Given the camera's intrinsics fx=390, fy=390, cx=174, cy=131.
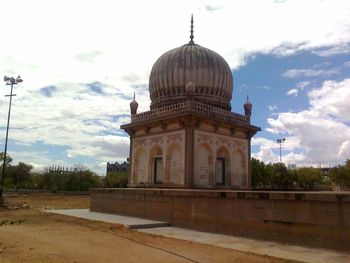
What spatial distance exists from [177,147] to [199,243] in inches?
378

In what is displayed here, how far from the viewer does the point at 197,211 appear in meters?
12.0

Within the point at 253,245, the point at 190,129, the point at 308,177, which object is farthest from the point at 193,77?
the point at 308,177

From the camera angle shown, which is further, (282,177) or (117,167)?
(117,167)

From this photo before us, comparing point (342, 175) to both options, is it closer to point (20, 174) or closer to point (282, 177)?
point (282, 177)

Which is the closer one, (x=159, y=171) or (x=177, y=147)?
(x=177, y=147)

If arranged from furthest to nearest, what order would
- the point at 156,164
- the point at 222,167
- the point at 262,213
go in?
1. the point at 156,164
2. the point at 222,167
3. the point at 262,213

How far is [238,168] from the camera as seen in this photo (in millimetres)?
20344

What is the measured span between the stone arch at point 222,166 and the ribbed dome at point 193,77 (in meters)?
2.55

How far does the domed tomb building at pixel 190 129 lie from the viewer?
18156mm

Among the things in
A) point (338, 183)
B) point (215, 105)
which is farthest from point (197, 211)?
Result: point (338, 183)

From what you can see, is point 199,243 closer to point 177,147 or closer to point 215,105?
point 177,147

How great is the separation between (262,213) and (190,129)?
8.49m

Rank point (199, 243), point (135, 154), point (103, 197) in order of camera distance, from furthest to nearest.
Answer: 1. point (135, 154)
2. point (103, 197)
3. point (199, 243)

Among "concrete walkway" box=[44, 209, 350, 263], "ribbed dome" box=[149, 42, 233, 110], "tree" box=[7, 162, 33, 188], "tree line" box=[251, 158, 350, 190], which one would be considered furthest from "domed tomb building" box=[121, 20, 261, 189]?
"tree" box=[7, 162, 33, 188]
